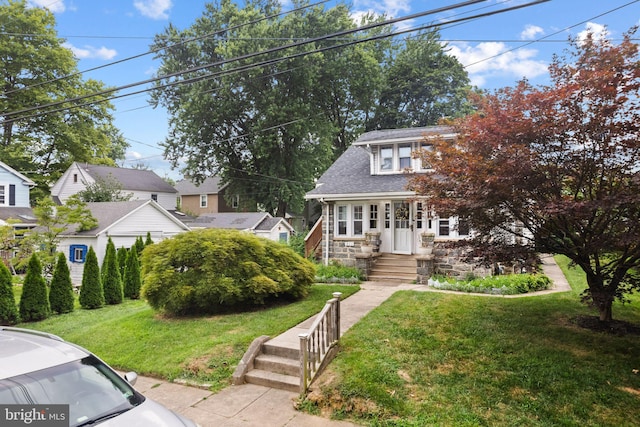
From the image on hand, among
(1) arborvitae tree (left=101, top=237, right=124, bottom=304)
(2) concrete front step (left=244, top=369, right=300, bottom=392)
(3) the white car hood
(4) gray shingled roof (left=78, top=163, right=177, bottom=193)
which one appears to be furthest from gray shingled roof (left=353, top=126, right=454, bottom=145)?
(4) gray shingled roof (left=78, top=163, right=177, bottom=193)

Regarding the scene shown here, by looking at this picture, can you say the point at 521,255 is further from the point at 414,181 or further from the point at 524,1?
the point at 524,1

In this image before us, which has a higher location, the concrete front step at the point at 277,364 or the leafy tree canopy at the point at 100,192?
the leafy tree canopy at the point at 100,192

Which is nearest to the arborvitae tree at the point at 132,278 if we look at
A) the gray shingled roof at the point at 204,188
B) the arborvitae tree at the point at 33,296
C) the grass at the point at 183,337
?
the arborvitae tree at the point at 33,296

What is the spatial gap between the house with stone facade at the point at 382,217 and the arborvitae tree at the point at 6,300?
924 centimetres

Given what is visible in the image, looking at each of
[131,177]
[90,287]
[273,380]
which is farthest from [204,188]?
[273,380]

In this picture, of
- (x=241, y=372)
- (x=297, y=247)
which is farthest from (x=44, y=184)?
(x=241, y=372)

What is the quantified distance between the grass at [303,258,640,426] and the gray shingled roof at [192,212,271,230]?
20083mm

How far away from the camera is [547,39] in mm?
7664

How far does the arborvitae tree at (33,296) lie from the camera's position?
10086 millimetres

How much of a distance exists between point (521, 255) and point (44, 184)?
34222mm

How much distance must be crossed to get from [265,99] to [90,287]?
17921mm

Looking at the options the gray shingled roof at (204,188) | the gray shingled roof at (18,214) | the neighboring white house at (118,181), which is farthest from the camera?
the gray shingled roof at (204,188)

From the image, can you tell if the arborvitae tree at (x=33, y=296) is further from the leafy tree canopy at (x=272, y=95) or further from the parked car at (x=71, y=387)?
the leafy tree canopy at (x=272, y=95)

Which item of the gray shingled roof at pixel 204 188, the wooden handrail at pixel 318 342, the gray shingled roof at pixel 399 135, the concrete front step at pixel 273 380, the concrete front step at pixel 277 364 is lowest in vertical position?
the concrete front step at pixel 273 380
